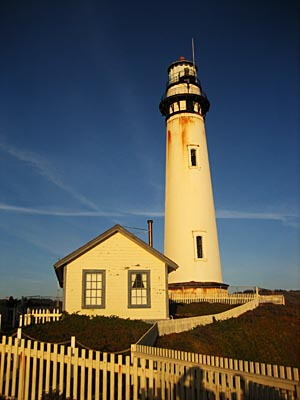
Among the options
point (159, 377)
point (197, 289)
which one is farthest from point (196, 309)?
point (159, 377)

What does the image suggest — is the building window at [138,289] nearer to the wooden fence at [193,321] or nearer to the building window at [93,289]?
the building window at [93,289]

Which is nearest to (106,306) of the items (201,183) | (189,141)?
(201,183)

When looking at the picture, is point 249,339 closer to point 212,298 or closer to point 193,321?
point 193,321

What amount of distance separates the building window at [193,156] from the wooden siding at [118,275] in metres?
13.4

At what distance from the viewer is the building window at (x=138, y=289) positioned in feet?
58.3

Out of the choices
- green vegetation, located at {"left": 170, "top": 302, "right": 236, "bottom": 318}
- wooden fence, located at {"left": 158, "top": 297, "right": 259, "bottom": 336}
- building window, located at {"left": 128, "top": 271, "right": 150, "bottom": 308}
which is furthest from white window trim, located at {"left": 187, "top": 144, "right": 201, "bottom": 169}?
building window, located at {"left": 128, "top": 271, "right": 150, "bottom": 308}

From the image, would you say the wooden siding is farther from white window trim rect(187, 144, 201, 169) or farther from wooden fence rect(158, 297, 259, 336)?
white window trim rect(187, 144, 201, 169)

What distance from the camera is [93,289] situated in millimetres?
17625

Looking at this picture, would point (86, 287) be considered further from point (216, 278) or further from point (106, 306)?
point (216, 278)

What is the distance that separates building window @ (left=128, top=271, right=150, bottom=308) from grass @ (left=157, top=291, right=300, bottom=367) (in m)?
2.41

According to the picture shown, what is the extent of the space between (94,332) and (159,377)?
5715 millimetres

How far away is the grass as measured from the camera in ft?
49.8

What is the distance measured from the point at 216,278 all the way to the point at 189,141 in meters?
11.2

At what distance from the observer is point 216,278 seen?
28.3m
